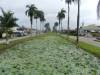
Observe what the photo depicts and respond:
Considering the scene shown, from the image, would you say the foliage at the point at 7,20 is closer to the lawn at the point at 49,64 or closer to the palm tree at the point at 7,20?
the palm tree at the point at 7,20

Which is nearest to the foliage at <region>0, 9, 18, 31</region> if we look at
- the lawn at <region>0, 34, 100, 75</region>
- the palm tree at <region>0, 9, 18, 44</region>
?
the palm tree at <region>0, 9, 18, 44</region>

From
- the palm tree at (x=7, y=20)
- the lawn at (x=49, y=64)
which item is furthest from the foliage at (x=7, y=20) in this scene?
the lawn at (x=49, y=64)

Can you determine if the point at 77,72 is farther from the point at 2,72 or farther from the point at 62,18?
the point at 62,18

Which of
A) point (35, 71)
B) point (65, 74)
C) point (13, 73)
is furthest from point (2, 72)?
point (65, 74)

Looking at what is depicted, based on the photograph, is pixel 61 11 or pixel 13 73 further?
pixel 61 11

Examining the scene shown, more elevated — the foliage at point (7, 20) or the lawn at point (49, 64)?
the foliage at point (7, 20)

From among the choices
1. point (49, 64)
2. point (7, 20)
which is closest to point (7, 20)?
point (7, 20)

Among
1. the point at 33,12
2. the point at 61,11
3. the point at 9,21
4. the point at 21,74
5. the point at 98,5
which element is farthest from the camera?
the point at 61,11

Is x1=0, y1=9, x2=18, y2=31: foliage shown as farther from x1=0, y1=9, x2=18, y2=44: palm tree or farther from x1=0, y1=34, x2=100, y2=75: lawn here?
x1=0, y1=34, x2=100, y2=75: lawn

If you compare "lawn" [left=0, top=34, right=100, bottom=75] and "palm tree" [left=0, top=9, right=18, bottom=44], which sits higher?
"palm tree" [left=0, top=9, right=18, bottom=44]

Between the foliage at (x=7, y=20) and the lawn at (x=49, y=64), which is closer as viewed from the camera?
the lawn at (x=49, y=64)

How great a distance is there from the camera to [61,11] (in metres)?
155

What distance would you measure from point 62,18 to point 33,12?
3138 cm

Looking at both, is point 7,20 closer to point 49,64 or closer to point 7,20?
point 7,20
